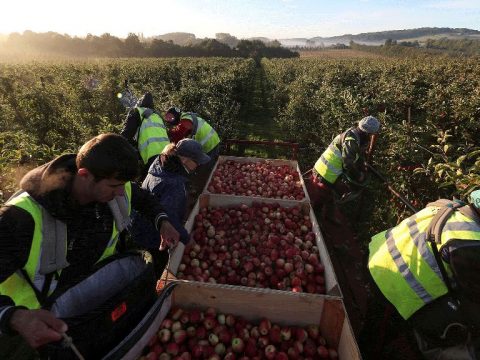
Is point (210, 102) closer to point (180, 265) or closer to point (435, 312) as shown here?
point (180, 265)

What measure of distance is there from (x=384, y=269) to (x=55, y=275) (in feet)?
8.37

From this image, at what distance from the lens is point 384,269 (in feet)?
9.04

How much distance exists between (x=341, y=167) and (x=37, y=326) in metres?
4.75

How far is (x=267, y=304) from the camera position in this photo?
263 centimetres

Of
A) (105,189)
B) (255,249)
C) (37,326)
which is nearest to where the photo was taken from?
(37,326)

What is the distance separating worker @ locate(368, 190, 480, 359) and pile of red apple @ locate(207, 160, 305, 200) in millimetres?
2535

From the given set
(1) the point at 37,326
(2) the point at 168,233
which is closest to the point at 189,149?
(2) the point at 168,233

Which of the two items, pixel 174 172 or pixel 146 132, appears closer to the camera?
pixel 174 172

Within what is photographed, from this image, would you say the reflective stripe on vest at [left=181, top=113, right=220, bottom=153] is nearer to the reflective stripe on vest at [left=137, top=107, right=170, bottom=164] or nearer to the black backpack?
the reflective stripe on vest at [left=137, top=107, right=170, bottom=164]

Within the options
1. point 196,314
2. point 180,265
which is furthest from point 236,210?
point 196,314

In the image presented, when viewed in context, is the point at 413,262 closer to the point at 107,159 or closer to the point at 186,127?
the point at 107,159

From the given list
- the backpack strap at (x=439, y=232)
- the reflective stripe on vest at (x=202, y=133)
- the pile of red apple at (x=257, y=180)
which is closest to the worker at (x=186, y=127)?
the reflective stripe on vest at (x=202, y=133)

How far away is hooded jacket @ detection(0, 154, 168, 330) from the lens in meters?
1.64

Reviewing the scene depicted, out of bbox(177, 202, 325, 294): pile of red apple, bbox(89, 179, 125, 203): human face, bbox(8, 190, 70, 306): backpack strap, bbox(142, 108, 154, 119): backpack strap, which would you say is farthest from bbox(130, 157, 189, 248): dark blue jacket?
bbox(142, 108, 154, 119): backpack strap
